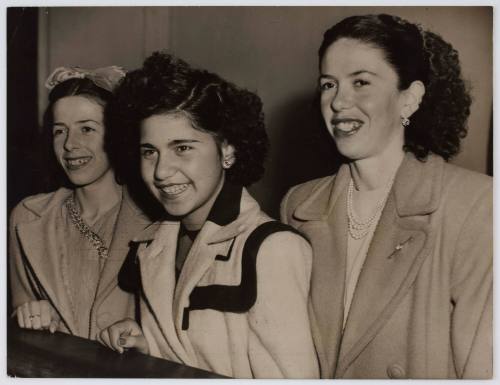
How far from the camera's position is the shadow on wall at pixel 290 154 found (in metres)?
1.65

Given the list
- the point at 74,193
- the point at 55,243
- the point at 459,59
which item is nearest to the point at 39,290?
the point at 55,243

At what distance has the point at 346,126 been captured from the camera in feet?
4.93

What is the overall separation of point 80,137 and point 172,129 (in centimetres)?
33

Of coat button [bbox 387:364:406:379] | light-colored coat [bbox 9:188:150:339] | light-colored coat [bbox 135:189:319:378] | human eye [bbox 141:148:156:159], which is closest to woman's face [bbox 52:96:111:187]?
light-colored coat [bbox 9:188:150:339]

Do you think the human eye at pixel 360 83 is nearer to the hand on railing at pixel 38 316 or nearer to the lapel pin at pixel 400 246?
the lapel pin at pixel 400 246

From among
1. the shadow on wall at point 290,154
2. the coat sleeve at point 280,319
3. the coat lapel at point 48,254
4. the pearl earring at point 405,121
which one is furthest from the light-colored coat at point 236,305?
the pearl earring at point 405,121

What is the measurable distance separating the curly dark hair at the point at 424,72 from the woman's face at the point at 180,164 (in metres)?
0.35

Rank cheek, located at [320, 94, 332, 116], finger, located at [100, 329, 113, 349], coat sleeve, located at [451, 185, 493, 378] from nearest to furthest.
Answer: coat sleeve, located at [451, 185, 493, 378] < cheek, located at [320, 94, 332, 116] < finger, located at [100, 329, 113, 349]

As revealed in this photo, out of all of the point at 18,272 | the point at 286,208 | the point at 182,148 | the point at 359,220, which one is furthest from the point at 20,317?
the point at 359,220

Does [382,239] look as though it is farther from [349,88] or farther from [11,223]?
[11,223]

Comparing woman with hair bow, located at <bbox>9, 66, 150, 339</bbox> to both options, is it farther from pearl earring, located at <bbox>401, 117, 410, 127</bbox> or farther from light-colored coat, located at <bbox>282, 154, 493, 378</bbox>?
pearl earring, located at <bbox>401, 117, 410, 127</bbox>

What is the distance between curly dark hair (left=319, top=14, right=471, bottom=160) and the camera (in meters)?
1.46

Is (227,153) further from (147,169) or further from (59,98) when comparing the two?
(59,98)

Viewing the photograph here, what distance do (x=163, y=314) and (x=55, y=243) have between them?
412mm
